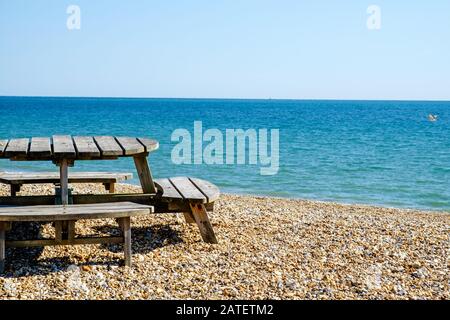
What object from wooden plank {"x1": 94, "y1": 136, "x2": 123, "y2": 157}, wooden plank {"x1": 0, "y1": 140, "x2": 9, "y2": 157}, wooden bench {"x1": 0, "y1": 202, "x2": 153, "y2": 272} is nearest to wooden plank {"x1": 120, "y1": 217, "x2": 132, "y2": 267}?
wooden bench {"x1": 0, "y1": 202, "x2": 153, "y2": 272}

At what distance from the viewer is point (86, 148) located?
5.84 meters

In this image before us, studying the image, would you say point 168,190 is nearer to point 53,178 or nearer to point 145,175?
point 145,175

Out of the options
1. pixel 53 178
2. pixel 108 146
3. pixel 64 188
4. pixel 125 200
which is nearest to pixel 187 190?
pixel 125 200

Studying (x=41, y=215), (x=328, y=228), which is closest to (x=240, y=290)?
(x=41, y=215)

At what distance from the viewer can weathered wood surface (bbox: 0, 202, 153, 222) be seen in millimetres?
5242

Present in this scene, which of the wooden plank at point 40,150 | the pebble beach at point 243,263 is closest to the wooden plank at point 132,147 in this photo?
the wooden plank at point 40,150

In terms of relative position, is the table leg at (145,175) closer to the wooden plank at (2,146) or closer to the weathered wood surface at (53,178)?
the weathered wood surface at (53,178)

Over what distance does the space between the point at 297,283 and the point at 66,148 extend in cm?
257

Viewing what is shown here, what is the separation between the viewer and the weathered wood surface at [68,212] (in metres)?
5.24

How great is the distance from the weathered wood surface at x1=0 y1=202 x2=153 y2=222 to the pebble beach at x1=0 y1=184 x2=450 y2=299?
0.50 m

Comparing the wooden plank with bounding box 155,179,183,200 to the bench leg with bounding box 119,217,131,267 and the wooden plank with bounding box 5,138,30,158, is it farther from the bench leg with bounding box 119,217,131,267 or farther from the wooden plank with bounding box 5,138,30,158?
the wooden plank with bounding box 5,138,30,158

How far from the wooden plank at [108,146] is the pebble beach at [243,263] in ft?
3.41
